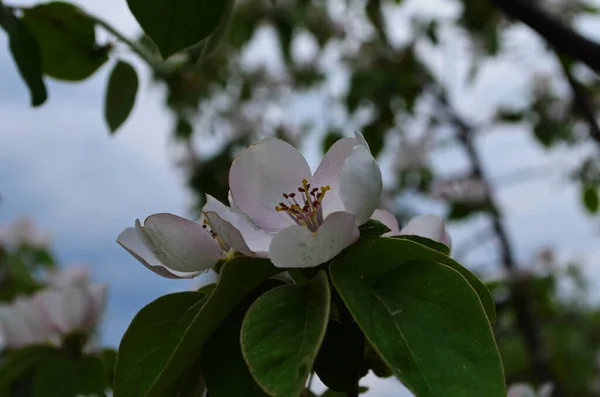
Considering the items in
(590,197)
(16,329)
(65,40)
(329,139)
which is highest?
(65,40)

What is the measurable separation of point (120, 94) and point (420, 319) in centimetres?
41

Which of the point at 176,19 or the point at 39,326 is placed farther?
the point at 39,326

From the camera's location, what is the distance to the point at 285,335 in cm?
28

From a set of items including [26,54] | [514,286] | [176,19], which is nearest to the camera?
[176,19]

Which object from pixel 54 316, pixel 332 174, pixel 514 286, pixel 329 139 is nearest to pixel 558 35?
pixel 332 174

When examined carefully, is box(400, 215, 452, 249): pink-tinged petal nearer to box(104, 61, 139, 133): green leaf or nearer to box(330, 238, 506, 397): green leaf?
box(330, 238, 506, 397): green leaf

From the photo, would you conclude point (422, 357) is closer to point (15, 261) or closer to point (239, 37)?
point (15, 261)

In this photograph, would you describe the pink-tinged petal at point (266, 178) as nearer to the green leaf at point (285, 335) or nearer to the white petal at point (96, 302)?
the green leaf at point (285, 335)

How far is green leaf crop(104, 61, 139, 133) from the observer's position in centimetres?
59

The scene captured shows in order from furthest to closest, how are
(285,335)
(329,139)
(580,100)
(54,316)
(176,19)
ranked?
(329,139) → (580,100) → (54,316) → (176,19) → (285,335)

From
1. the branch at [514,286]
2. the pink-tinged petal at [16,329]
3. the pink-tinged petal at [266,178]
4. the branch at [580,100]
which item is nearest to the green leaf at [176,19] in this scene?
the pink-tinged petal at [266,178]

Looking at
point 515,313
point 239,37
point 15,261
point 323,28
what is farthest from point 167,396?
point 323,28

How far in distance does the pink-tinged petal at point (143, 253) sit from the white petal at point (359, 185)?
100 mm

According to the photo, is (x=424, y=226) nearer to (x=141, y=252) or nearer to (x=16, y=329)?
(x=141, y=252)
